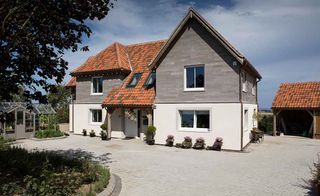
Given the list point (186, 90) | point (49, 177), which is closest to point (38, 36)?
point (49, 177)

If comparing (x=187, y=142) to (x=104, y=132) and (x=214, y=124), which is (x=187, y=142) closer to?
(x=214, y=124)

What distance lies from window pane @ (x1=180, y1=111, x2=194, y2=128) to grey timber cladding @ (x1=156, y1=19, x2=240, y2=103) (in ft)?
3.03

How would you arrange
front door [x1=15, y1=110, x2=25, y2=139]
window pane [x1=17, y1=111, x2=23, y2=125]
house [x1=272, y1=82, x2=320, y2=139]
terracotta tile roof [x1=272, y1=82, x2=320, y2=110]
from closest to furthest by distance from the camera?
front door [x1=15, y1=110, x2=25, y2=139] → window pane [x1=17, y1=111, x2=23, y2=125] → house [x1=272, y1=82, x2=320, y2=139] → terracotta tile roof [x1=272, y1=82, x2=320, y2=110]

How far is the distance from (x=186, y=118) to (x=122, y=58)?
32.8ft

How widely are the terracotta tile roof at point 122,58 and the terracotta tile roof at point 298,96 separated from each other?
44.6ft

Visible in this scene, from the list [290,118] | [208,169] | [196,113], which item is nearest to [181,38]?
[196,113]

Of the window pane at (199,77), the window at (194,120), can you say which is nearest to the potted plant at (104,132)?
the window at (194,120)

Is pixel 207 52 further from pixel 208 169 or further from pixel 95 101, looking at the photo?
pixel 95 101

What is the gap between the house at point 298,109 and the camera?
2494 centimetres

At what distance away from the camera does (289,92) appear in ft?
92.8

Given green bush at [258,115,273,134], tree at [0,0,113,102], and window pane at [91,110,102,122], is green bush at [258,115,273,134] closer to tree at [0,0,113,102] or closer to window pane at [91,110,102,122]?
window pane at [91,110,102,122]

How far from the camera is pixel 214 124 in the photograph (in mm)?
17906

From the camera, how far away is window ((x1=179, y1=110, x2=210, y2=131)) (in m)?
18.5

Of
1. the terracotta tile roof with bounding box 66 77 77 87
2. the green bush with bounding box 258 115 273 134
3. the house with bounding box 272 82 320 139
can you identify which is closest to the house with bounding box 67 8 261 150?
the house with bounding box 272 82 320 139
